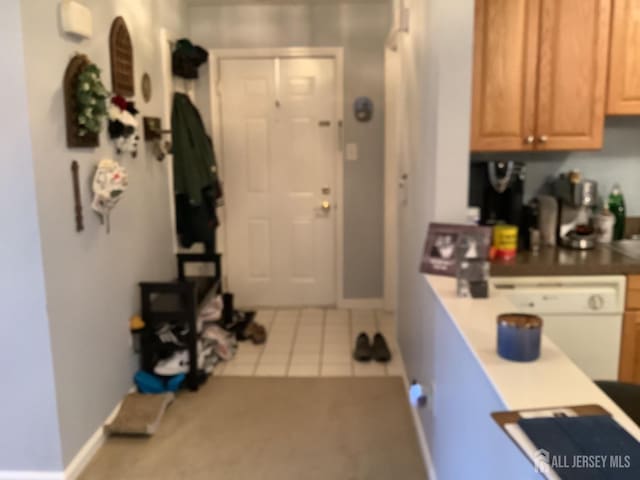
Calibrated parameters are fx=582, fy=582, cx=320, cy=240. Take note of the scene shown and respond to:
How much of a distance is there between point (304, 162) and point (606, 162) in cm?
236

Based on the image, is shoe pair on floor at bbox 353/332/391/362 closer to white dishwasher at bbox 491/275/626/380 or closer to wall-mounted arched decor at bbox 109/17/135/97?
white dishwasher at bbox 491/275/626/380

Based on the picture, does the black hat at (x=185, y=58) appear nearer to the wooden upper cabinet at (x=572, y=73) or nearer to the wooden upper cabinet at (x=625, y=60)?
the wooden upper cabinet at (x=572, y=73)

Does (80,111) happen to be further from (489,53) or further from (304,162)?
(304,162)

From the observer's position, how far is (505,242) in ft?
8.72

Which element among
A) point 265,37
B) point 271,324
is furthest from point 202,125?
point 271,324

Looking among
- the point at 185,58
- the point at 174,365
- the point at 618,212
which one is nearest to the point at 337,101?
the point at 185,58

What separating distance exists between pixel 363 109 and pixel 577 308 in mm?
2591

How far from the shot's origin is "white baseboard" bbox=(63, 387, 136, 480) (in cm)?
253

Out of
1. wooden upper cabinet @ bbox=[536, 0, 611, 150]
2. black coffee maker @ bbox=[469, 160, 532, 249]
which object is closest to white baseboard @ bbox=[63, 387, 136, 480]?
black coffee maker @ bbox=[469, 160, 532, 249]

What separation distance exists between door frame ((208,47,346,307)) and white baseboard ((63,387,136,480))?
226cm

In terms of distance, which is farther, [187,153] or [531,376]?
[187,153]

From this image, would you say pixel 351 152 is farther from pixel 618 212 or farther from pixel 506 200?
pixel 618 212

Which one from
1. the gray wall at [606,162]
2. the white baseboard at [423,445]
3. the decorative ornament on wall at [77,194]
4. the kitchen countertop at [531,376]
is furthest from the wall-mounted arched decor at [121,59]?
the white baseboard at [423,445]

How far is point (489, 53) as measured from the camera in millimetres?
2611
